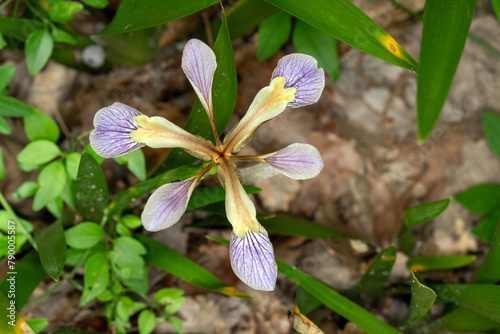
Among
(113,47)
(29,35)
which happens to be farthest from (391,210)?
(29,35)

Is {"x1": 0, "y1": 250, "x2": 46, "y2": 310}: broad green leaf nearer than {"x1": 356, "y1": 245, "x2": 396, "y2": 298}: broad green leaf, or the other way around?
{"x1": 0, "y1": 250, "x2": 46, "y2": 310}: broad green leaf

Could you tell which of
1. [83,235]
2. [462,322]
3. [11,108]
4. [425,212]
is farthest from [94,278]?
[462,322]

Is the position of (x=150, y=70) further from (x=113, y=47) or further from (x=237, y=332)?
(x=237, y=332)

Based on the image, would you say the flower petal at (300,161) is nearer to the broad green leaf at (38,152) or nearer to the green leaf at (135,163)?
the green leaf at (135,163)

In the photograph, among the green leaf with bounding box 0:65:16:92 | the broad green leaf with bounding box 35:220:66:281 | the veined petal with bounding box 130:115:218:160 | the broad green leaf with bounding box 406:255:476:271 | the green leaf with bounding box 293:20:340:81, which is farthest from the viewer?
the green leaf with bounding box 293:20:340:81

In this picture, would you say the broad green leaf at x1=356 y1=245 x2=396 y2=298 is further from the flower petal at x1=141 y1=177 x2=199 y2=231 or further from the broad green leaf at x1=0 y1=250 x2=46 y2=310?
the broad green leaf at x1=0 y1=250 x2=46 y2=310

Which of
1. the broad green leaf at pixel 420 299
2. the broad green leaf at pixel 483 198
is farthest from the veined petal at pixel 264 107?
the broad green leaf at pixel 483 198

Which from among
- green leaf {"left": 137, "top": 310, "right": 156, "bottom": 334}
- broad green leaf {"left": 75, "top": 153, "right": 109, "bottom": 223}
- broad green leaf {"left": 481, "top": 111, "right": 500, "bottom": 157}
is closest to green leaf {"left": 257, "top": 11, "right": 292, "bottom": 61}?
broad green leaf {"left": 75, "top": 153, "right": 109, "bottom": 223}
